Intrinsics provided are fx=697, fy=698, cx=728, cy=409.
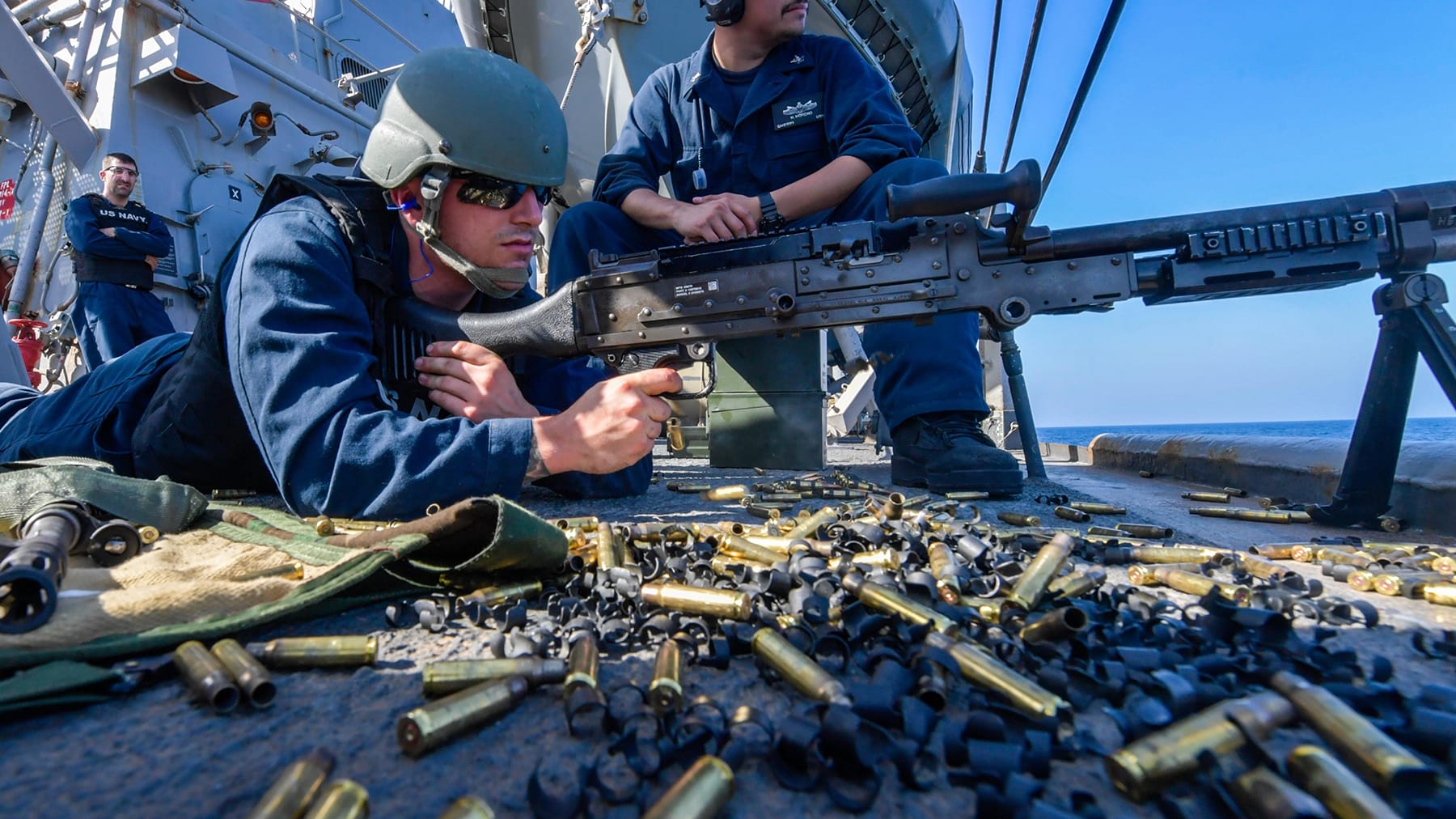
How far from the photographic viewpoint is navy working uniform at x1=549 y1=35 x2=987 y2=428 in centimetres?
342

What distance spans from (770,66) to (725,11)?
1.25 feet

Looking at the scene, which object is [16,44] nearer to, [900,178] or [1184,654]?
[900,178]

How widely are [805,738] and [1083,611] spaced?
2.25 ft

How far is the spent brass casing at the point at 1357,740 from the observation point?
0.84 meters

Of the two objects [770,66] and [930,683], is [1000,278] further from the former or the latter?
[770,66]

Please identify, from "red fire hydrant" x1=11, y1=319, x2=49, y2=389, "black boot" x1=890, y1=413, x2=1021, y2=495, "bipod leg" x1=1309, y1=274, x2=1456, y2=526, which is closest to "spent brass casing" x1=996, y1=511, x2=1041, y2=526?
"black boot" x1=890, y1=413, x2=1021, y2=495

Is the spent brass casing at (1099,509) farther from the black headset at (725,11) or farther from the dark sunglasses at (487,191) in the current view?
the black headset at (725,11)

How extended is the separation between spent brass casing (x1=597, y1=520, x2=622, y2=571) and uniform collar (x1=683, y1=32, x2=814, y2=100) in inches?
116

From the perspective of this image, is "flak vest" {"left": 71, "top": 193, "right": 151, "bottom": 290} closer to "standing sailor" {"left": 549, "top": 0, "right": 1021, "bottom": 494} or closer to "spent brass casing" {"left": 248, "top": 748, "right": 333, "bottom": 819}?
"standing sailor" {"left": 549, "top": 0, "right": 1021, "bottom": 494}

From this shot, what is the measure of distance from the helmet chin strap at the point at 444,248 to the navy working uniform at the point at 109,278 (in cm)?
675

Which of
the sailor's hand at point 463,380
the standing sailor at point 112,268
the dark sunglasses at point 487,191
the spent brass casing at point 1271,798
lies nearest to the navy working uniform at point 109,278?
the standing sailor at point 112,268

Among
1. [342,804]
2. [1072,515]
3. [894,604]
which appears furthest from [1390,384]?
[342,804]

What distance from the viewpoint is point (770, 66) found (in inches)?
157

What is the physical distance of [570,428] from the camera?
7.24ft
